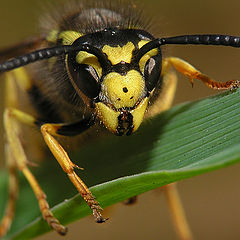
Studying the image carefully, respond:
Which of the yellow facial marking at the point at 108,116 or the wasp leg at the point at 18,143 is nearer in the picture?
the yellow facial marking at the point at 108,116

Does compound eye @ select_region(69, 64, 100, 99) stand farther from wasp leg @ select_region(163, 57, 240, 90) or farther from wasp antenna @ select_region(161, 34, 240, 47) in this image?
wasp leg @ select_region(163, 57, 240, 90)

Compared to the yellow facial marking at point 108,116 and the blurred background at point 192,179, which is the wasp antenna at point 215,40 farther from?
the blurred background at point 192,179

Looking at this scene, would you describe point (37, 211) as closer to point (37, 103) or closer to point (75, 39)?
point (37, 103)

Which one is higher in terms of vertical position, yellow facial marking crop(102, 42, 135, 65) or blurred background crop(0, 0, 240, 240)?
yellow facial marking crop(102, 42, 135, 65)

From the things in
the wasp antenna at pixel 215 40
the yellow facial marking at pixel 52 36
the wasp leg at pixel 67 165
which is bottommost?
the wasp leg at pixel 67 165

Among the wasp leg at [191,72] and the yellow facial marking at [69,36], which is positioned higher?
the yellow facial marking at [69,36]

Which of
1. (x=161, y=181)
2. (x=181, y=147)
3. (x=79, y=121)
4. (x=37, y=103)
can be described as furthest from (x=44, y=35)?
(x=161, y=181)

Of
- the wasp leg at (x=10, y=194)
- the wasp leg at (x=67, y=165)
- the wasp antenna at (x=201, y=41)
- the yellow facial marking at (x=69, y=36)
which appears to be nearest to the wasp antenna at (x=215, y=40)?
the wasp antenna at (x=201, y=41)

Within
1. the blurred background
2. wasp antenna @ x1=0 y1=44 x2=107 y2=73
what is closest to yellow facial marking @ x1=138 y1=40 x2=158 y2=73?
wasp antenna @ x1=0 y1=44 x2=107 y2=73
